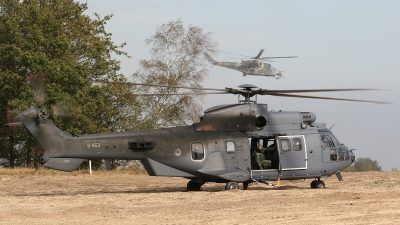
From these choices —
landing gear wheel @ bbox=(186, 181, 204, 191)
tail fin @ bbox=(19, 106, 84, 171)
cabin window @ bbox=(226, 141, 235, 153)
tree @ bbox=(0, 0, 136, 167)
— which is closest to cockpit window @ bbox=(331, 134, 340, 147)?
cabin window @ bbox=(226, 141, 235, 153)

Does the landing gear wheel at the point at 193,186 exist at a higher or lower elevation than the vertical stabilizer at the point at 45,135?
lower

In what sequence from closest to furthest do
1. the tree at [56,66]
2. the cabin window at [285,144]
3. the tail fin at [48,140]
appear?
the tail fin at [48,140] → the cabin window at [285,144] → the tree at [56,66]

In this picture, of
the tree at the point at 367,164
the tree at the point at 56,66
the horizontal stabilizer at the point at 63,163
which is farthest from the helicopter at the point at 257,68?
the tree at the point at 367,164

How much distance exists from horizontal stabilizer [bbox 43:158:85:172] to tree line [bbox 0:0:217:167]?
14.2 m

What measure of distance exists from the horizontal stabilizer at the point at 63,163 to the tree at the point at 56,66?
51.5 ft

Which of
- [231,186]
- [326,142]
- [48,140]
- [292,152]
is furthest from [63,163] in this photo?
[326,142]

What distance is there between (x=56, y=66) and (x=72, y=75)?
1.13 metres

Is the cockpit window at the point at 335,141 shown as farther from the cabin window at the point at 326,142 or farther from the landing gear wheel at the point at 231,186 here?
the landing gear wheel at the point at 231,186

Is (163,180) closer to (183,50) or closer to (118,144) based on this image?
(118,144)

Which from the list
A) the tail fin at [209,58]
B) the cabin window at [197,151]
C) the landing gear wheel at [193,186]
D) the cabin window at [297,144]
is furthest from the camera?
the tail fin at [209,58]

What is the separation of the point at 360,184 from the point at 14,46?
22.9m

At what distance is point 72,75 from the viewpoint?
40188 mm

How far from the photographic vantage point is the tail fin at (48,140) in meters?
20.5

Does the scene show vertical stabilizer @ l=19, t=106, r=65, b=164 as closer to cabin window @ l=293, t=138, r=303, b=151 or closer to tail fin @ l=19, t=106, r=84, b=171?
tail fin @ l=19, t=106, r=84, b=171
